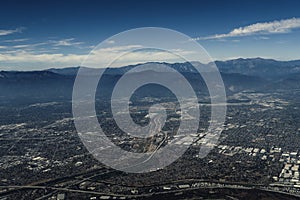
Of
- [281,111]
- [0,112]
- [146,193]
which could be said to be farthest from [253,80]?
[146,193]

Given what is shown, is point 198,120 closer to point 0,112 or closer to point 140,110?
point 140,110

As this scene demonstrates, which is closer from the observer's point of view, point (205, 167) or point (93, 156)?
point (205, 167)

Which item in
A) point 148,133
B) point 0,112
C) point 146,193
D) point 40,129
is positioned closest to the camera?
point 146,193

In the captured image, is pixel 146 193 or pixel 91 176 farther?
pixel 91 176

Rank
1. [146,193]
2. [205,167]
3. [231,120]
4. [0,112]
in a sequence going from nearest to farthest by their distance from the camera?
[146,193]
[205,167]
[231,120]
[0,112]

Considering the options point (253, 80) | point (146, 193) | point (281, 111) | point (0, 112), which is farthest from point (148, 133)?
point (253, 80)

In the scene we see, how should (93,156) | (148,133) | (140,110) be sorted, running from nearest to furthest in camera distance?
(93,156) < (148,133) < (140,110)

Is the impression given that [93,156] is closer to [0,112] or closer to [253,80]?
[0,112]

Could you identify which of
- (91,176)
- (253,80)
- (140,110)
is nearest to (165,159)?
(91,176)

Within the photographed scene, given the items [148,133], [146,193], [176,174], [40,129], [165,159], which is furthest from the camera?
[40,129]
